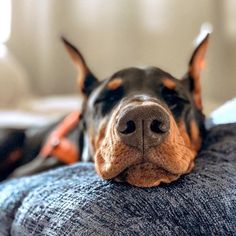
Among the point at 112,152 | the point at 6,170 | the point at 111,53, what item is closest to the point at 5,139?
the point at 6,170

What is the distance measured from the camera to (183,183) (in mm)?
1142

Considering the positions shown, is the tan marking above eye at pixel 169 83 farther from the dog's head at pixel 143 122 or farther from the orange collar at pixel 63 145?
the orange collar at pixel 63 145

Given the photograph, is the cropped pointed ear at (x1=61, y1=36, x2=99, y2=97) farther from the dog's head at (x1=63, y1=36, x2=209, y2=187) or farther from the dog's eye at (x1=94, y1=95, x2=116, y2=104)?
the dog's eye at (x1=94, y1=95, x2=116, y2=104)

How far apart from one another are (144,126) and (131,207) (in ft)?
0.56

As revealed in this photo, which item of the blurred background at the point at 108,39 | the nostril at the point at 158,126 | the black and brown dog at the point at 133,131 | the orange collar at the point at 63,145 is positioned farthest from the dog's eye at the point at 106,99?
the blurred background at the point at 108,39

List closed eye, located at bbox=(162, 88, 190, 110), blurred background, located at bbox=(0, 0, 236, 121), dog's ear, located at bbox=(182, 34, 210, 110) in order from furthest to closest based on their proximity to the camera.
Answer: blurred background, located at bbox=(0, 0, 236, 121)
dog's ear, located at bbox=(182, 34, 210, 110)
closed eye, located at bbox=(162, 88, 190, 110)

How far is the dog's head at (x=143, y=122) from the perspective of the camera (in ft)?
3.74

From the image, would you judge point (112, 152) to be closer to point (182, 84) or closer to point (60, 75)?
point (182, 84)

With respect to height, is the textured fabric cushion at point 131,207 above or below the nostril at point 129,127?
below

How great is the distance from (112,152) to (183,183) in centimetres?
17

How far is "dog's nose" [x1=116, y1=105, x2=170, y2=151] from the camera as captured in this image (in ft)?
3.68

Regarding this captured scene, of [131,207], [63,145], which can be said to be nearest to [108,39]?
[63,145]

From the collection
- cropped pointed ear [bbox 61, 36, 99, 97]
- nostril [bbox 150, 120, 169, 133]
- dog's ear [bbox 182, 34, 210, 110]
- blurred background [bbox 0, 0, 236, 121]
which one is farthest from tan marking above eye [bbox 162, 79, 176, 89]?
blurred background [bbox 0, 0, 236, 121]

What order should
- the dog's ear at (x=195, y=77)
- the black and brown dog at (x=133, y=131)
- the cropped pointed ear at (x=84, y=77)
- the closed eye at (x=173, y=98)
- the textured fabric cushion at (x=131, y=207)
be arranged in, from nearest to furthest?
the textured fabric cushion at (x=131, y=207), the black and brown dog at (x=133, y=131), the closed eye at (x=173, y=98), the dog's ear at (x=195, y=77), the cropped pointed ear at (x=84, y=77)
